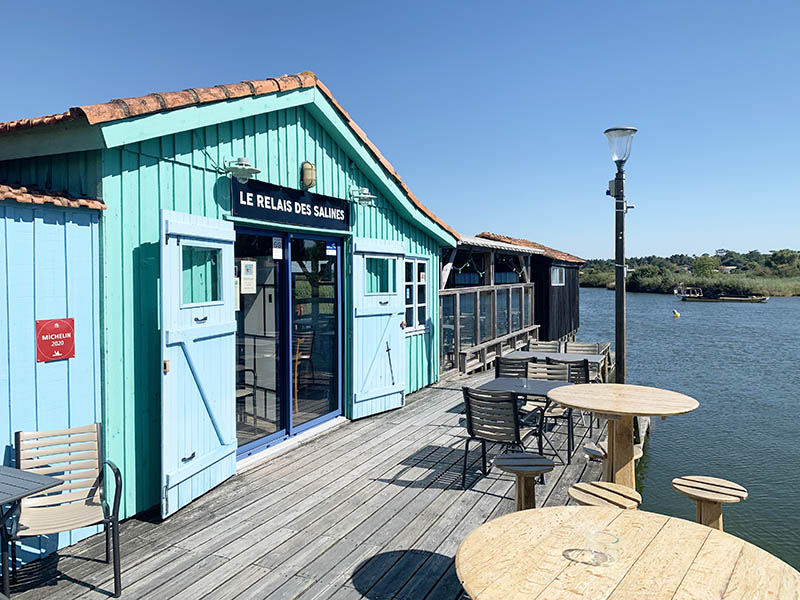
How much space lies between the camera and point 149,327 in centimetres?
405

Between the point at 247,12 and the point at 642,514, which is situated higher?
the point at 247,12

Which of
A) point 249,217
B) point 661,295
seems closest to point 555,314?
point 249,217

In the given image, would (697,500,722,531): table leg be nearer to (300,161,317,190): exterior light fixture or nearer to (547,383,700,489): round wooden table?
(547,383,700,489): round wooden table

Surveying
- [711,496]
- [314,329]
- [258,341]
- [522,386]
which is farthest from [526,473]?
[314,329]

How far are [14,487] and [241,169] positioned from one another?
2948 mm

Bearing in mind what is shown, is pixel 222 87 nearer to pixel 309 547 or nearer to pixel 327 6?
pixel 309 547

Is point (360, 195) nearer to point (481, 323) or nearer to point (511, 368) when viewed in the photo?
point (511, 368)

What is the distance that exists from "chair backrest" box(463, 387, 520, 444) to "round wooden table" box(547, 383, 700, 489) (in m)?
0.42

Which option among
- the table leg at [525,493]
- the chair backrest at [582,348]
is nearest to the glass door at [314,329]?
the table leg at [525,493]

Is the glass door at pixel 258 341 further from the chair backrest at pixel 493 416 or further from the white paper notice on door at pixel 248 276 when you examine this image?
the chair backrest at pixel 493 416

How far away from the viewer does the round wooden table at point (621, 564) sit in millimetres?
1671

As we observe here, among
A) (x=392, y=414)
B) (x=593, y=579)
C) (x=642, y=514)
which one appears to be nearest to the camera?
(x=593, y=579)

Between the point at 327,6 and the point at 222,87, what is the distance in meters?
5.09

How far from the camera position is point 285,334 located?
221 inches
